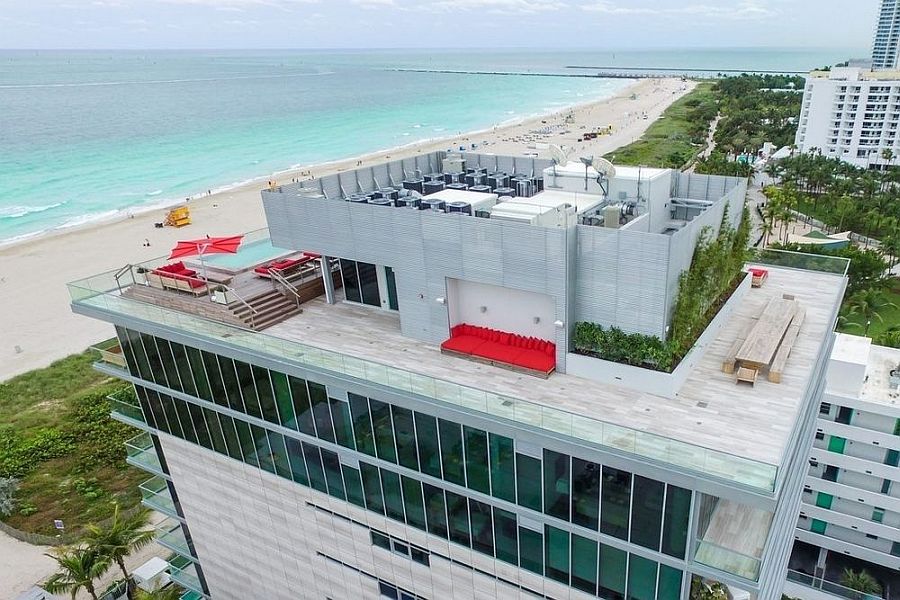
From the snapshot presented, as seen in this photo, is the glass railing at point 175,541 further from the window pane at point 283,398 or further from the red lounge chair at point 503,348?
the red lounge chair at point 503,348

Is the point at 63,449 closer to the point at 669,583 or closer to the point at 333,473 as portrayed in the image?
the point at 333,473

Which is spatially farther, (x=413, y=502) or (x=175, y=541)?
(x=175, y=541)

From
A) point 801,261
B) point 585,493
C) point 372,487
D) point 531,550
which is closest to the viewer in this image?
point 585,493

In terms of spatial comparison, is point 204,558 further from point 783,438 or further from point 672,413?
point 783,438

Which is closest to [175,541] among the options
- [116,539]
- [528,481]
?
[116,539]

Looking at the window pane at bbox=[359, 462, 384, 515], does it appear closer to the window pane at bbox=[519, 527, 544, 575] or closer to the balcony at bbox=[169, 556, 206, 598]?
the window pane at bbox=[519, 527, 544, 575]

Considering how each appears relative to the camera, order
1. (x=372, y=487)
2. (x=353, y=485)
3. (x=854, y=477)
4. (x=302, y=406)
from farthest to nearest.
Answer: (x=854, y=477) < (x=353, y=485) < (x=302, y=406) < (x=372, y=487)

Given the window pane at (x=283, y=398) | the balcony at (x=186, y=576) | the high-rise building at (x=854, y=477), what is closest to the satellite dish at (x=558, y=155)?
the window pane at (x=283, y=398)
